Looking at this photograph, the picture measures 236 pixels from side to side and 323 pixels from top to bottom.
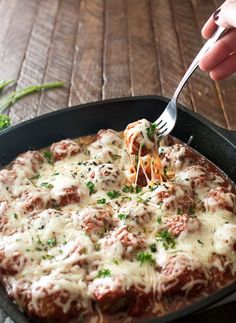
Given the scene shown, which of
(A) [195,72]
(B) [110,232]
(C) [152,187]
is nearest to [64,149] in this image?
(C) [152,187]

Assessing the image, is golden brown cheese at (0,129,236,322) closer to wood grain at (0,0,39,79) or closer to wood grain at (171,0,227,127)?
wood grain at (171,0,227,127)

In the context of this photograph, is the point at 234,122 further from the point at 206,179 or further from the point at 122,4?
the point at 122,4

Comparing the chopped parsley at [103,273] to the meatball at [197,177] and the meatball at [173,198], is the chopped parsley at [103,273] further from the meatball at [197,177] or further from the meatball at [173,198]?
the meatball at [197,177]

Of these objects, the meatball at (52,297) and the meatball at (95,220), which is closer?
the meatball at (52,297)

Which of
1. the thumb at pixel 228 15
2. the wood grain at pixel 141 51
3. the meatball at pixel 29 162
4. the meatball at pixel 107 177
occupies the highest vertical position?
the thumb at pixel 228 15

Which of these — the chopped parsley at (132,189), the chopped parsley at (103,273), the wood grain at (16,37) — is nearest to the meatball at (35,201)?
the chopped parsley at (132,189)

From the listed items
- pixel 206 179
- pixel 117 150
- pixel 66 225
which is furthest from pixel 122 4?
pixel 66 225

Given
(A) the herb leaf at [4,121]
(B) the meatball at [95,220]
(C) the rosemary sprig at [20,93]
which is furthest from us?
(C) the rosemary sprig at [20,93]

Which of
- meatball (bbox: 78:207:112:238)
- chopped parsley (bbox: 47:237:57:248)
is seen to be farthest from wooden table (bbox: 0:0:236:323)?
chopped parsley (bbox: 47:237:57:248)

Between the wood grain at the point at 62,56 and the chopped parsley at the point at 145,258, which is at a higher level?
the chopped parsley at the point at 145,258
